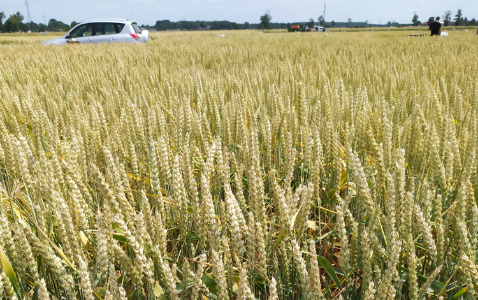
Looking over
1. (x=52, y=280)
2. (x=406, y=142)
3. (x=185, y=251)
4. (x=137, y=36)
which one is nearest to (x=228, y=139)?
(x=185, y=251)

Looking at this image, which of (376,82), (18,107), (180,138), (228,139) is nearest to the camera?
(180,138)

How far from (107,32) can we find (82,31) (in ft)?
2.18

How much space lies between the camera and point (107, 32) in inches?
385

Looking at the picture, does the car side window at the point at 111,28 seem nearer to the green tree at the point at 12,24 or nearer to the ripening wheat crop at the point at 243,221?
the ripening wheat crop at the point at 243,221

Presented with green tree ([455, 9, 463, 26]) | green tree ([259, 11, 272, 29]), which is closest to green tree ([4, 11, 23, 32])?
green tree ([259, 11, 272, 29])

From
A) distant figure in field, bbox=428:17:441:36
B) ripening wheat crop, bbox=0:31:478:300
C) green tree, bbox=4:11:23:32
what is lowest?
ripening wheat crop, bbox=0:31:478:300

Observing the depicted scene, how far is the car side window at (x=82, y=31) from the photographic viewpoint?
951 cm

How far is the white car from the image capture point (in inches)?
363

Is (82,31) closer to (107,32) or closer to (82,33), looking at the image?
(82,33)

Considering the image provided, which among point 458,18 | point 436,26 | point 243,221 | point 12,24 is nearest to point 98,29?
point 243,221

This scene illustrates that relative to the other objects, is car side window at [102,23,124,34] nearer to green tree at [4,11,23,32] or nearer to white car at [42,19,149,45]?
white car at [42,19,149,45]

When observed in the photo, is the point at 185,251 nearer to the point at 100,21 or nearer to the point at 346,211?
the point at 346,211

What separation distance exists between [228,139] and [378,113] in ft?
2.06

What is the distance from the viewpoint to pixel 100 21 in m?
9.77
